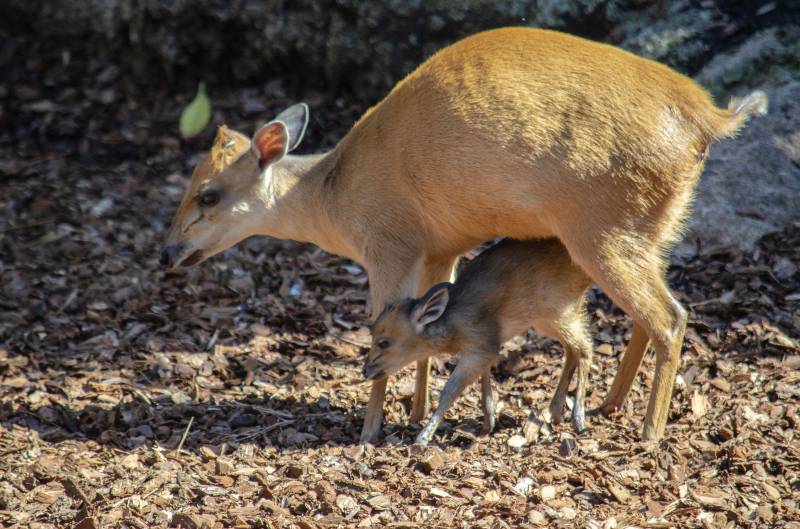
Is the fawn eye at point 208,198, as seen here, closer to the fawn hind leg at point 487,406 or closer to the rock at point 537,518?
the fawn hind leg at point 487,406

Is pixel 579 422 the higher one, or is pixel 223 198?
pixel 223 198

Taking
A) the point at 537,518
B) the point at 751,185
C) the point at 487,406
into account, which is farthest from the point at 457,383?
the point at 751,185

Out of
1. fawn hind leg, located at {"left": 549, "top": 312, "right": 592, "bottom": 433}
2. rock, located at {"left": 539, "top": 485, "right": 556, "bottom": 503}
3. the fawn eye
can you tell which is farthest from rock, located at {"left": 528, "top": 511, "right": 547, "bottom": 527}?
the fawn eye

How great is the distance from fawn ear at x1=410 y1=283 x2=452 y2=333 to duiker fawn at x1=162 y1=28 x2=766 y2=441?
0.18 meters

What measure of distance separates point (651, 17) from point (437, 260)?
3581 mm

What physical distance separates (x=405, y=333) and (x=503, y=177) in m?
1.13

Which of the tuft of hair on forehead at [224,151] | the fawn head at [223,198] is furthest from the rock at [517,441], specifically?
the tuft of hair on forehead at [224,151]

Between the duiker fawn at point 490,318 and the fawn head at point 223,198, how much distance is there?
1173 millimetres

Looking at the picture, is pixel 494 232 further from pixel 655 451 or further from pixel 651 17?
pixel 651 17

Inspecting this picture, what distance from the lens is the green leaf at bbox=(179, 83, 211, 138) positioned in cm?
1010

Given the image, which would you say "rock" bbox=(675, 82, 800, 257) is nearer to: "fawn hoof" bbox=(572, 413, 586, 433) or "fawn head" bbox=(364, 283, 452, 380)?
"fawn hoof" bbox=(572, 413, 586, 433)

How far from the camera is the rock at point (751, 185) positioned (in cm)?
790

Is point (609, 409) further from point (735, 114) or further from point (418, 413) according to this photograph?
point (735, 114)

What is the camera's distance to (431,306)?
6211 mm
